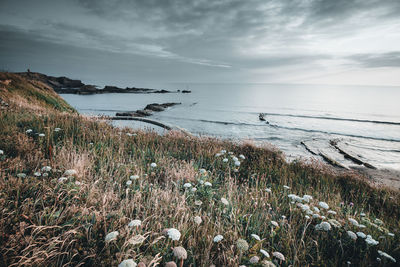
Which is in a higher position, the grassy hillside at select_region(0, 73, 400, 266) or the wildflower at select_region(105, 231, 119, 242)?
the wildflower at select_region(105, 231, 119, 242)

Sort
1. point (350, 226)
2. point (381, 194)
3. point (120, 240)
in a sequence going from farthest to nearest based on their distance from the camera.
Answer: point (381, 194) → point (350, 226) → point (120, 240)

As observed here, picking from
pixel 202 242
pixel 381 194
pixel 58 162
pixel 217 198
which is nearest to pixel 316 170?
pixel 381 194

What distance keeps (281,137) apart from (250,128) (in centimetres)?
534

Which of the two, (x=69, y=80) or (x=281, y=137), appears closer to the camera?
(x=281, y=137)

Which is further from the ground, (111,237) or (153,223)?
(111,237)

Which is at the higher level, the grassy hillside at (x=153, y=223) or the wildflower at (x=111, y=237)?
the wildflower at (x=111, y=237)

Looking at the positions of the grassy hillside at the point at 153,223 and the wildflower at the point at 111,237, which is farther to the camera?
the grassy hillside at the point at 153,223

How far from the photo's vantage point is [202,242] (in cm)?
274

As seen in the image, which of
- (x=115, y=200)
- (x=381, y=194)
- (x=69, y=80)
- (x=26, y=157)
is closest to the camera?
(x=115, y=200)

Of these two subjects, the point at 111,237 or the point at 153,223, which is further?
the point at 153,223

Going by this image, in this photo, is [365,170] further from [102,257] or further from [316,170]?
[102,257]

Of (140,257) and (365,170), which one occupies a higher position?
(140,257)

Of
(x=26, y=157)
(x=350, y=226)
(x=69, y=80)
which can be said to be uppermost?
(x=69, y=80)

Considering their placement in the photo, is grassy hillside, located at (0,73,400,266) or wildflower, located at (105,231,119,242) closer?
wildflower, located at (105,231,119,242)
